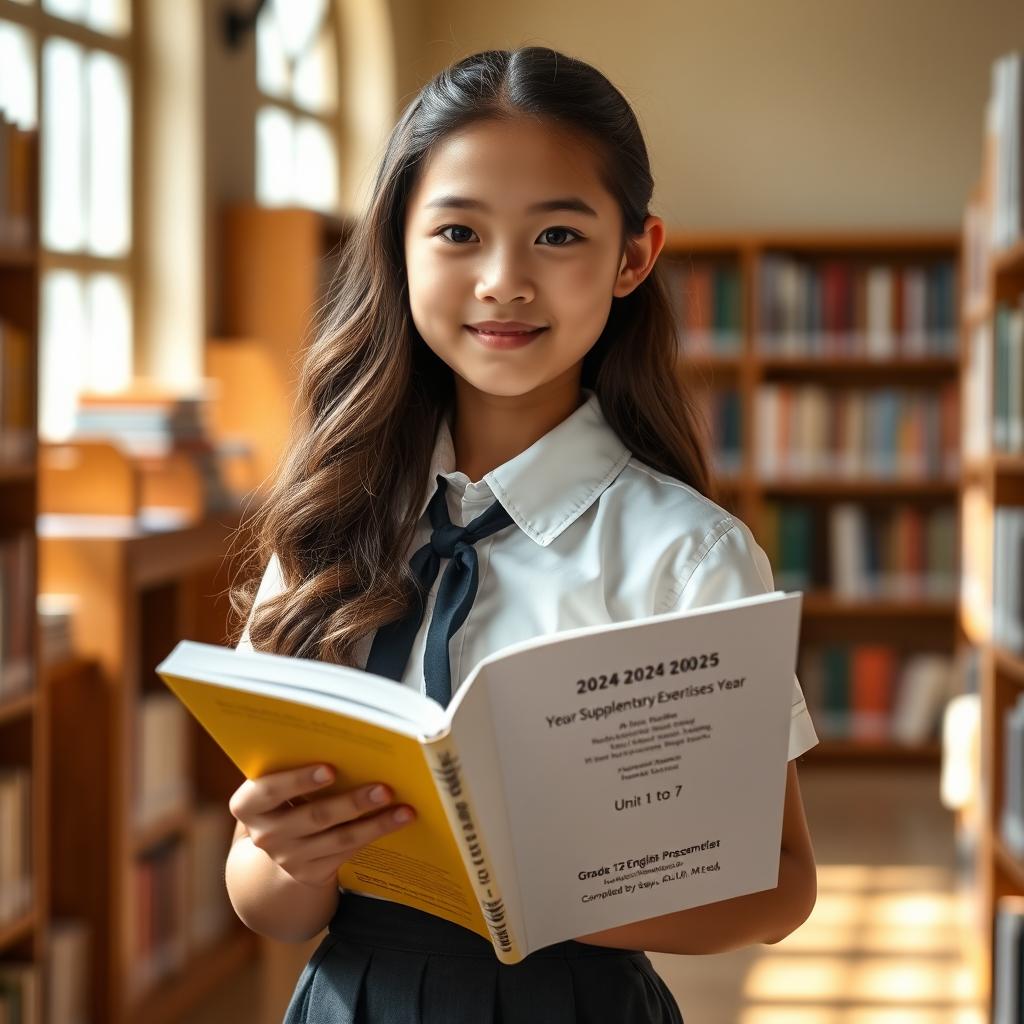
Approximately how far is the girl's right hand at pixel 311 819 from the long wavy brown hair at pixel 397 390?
0.62ft

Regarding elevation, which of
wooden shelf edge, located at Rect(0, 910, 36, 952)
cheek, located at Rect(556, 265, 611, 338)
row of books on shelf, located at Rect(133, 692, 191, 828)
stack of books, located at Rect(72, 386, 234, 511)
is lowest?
wooden shelf edge, located at Rect(0, 910, 36, 952)

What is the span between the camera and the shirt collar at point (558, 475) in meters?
1.14

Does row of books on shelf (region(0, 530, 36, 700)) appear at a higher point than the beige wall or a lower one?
lower

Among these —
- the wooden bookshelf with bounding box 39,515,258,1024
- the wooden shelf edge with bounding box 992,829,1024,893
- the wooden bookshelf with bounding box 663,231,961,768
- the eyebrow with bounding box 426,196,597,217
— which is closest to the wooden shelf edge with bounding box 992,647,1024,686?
the wooden shelf edge with bounding box 992,829,1024,893

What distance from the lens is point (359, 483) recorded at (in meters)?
1.23

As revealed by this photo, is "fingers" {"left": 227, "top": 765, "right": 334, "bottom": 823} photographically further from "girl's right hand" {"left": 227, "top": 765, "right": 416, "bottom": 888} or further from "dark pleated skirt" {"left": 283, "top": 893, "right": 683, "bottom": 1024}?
"dark pleated skirt" {"left": 283, "top": 893, "right": 683, "bottom": 1024}

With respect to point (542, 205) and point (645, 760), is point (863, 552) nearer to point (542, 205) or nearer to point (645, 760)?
point (542, 205)

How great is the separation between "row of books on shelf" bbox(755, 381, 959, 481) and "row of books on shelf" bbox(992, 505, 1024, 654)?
2847 mm

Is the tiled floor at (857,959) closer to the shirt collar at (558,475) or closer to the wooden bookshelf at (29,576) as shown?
the wooden bookshelf at (29,576)

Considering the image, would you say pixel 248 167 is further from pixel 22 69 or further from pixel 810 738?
pixel 810 738

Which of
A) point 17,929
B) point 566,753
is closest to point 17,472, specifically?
point 17,929

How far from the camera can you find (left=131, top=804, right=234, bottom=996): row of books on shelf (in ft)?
10.4

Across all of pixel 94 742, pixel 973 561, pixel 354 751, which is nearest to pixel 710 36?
pixel 973 561

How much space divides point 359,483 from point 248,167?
3393mm
